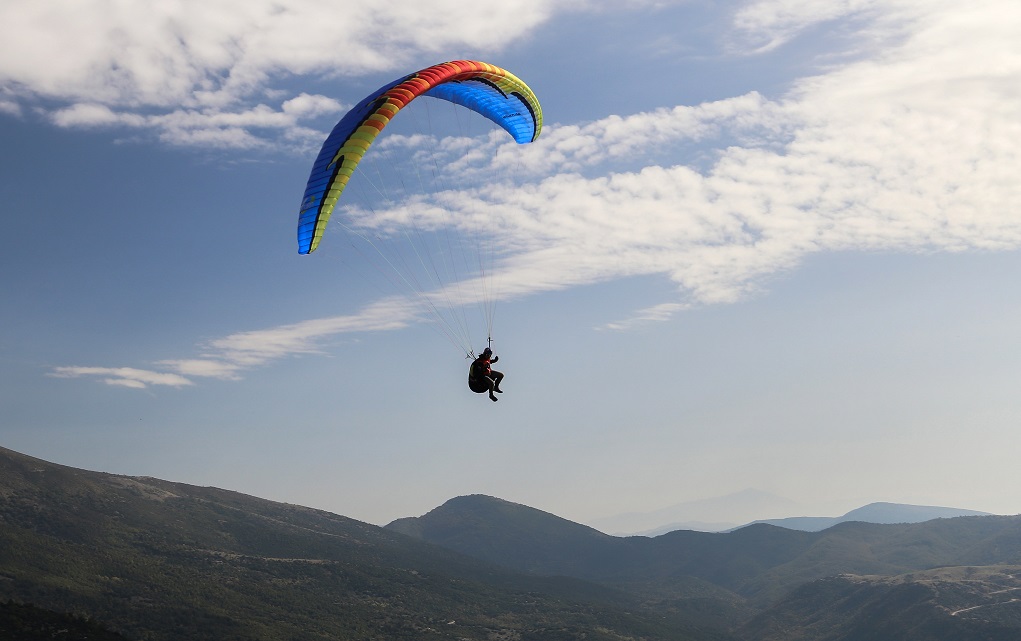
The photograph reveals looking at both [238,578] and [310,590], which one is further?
[310,590]

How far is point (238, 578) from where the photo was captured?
106m

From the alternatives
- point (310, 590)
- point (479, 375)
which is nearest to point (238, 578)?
point (310, 590)

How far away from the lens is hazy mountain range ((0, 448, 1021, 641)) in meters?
82.8

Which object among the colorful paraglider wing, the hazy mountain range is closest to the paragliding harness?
the colorful paraglider wing

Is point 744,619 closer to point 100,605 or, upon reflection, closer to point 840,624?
point 840,624

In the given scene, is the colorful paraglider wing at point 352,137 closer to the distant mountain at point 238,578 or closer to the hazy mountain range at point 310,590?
the hazy mountain range at point 310,590

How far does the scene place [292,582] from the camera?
11231 cm

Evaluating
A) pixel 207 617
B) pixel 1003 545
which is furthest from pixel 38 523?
pixel 1003 545

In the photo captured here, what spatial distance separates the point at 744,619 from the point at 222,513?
4331 inches

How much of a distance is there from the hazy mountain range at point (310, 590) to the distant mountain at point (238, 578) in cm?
38

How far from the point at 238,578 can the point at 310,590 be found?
10.2 m

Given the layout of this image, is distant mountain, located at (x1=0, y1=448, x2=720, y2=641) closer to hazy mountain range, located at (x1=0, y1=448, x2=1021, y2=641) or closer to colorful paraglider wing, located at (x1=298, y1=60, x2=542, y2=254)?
hazy mountain range, located at (x1=0, y1=448, x2=1021, y2=641)

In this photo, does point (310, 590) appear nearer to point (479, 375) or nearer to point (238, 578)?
point (238, 578)

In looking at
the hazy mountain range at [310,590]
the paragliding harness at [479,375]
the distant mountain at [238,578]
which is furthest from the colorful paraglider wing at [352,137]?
the distant mountain at [238,578]
